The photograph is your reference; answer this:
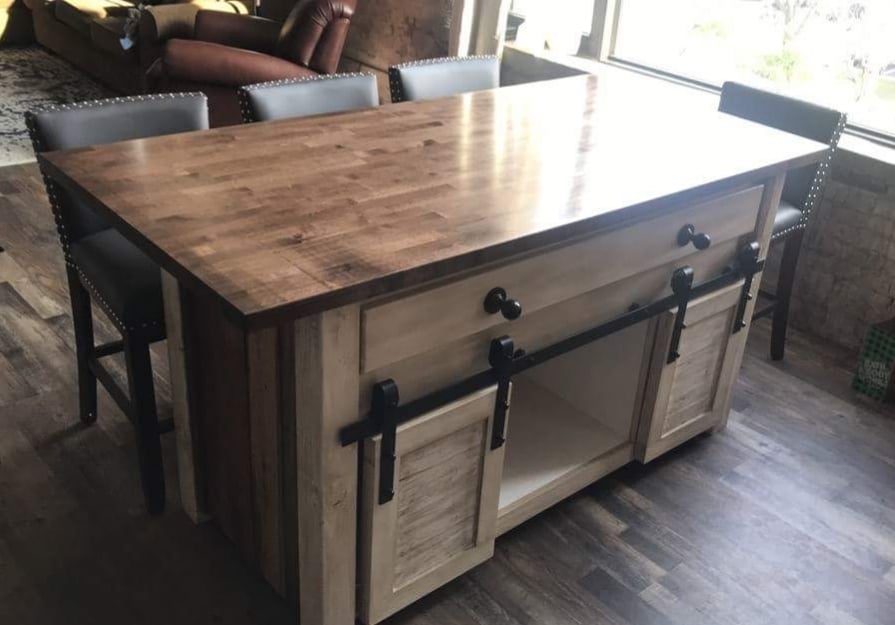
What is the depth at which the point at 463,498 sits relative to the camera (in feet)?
6.10

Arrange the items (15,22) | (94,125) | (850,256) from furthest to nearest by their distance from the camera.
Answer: (15,22)
(850,256)
(94,125)

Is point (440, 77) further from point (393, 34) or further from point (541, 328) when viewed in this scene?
point (393, 34)

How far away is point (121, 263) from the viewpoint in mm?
2078

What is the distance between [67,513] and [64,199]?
29.6 inches

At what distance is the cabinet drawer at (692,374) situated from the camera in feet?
7.35

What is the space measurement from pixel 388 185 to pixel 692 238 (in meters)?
0.72

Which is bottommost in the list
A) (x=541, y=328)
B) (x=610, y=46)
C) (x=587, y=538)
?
(x=587, y=538)

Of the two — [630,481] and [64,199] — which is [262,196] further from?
[630,481]

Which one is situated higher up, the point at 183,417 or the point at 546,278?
the point at 546,278

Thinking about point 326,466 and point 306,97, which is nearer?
point 326,466

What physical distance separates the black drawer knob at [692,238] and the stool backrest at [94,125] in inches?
48.1

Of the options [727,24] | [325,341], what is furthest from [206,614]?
[727,24]

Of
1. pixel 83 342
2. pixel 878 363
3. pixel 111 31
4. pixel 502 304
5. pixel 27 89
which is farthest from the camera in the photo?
pixel 27 89

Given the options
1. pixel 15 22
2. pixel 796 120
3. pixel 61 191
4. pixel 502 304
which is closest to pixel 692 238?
pixel 502 304
